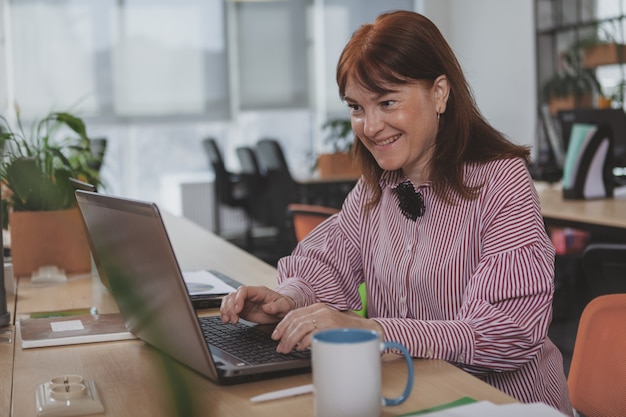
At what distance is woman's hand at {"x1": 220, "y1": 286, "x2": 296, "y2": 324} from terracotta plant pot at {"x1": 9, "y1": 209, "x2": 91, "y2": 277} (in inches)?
37.1

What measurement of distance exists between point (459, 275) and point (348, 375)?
25.3 inches

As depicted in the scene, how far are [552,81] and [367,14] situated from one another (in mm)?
2303

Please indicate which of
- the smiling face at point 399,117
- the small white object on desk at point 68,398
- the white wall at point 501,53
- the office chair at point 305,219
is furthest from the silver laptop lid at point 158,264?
the white wall at point 501,53

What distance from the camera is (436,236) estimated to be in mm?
1546

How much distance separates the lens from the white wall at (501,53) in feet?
25.1

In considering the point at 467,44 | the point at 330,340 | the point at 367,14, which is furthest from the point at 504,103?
the point at 330,340

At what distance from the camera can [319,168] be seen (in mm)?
6516

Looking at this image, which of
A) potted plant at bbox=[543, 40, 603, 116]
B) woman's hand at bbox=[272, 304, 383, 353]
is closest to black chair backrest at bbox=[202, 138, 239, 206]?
potted plant at bbox=[543, 40, 603, 116]

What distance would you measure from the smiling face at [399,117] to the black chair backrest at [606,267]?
127cm

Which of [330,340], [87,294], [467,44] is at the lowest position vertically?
[87,294]

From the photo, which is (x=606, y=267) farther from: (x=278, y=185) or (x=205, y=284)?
(x=278, y=185)

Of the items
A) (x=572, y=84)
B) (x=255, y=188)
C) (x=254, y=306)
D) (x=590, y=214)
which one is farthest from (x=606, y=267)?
(x=572, y=84)

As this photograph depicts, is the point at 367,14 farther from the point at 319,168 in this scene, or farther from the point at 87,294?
the point at 87,294

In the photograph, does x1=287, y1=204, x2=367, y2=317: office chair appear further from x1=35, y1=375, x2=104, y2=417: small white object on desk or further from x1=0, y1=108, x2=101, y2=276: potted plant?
x1=35, y1=375, x2=104, y2=417: small white object on desk
